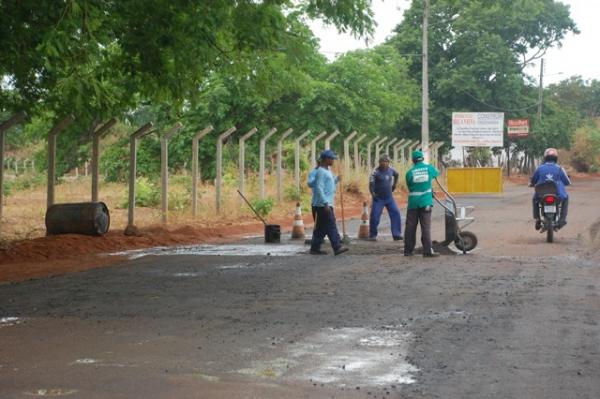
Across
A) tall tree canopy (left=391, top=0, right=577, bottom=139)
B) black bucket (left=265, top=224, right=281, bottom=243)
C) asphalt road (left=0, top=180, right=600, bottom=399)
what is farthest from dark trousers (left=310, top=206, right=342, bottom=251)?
tall tree canopy (left=391, top=0, right=577, bottom=139)

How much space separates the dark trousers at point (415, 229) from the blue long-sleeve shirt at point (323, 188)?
137 cm

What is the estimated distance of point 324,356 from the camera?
279 inches

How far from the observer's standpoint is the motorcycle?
17.2 metres

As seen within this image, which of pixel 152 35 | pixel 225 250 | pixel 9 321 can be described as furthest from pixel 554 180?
pixel 9 321

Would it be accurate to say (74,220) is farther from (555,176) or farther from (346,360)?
(346,360)

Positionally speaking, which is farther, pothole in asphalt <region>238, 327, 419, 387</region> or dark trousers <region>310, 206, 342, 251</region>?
dark trousers <region>310, 206, 342, 251</region>

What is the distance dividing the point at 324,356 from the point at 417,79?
195 ft

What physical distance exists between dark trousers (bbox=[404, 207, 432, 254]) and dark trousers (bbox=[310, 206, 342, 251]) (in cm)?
110

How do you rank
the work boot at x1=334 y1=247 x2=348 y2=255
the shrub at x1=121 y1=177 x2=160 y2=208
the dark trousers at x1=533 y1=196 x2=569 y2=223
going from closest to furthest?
the work boot at x1=334 y1=247 x2=348 y2=255 < the dark trousers at x1=533 y1=196 x2=569 y2=223 < the shrub at x1=121 y1=177 x2=160 y2=208

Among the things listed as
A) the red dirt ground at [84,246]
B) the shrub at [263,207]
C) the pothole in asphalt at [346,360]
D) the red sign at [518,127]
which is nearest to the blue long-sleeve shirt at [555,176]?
the red dirt ground at [84,246]

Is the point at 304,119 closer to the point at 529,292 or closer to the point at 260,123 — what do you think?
the point at 260,123

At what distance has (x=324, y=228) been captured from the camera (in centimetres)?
1551

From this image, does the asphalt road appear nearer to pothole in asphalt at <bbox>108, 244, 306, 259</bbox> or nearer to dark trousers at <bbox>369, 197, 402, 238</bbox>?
pothole in asphalt at <bbox>108, 244, 306, 259</bbox>

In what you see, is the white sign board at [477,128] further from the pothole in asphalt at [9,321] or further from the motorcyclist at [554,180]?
the pothole in asphalt at [9,321]
